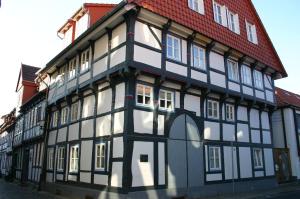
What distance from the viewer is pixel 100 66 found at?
1507 centimetres

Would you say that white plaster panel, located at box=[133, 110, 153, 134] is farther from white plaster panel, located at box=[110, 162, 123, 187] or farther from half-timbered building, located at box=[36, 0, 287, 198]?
white plaster panel, located at box=[110, 162, 123, 187]

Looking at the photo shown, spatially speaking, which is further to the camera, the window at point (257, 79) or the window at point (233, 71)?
the window at point (257, 79)

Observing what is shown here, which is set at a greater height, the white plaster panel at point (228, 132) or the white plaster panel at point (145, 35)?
the white plaster panel at point (145, 35)

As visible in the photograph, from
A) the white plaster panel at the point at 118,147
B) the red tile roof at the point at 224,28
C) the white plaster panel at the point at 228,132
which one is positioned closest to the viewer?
the white plaster panel at the point at 118,147

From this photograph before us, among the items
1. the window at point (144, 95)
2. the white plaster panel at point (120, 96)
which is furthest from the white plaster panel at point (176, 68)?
the white plaster panel at point (120, 96)

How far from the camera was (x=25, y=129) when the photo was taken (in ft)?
94.5

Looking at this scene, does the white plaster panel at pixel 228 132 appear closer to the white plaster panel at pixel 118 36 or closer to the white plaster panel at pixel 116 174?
the white plaster panel at pixel 116 174

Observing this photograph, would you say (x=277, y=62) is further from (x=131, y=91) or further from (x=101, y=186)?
(x=101, y=186)

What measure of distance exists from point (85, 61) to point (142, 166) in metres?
7.29

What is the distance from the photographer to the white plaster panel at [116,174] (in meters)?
12.3

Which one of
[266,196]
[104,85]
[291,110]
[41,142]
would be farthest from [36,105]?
[291,110]

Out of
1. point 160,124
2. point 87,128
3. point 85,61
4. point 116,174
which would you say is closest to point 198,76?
point 160,124

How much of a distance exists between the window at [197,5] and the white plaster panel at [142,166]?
830 centimetres

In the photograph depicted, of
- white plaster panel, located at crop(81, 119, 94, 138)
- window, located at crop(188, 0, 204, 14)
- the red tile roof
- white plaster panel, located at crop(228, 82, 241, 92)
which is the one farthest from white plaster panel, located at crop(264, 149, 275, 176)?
white plaster panel, located at crop(81, 119, 94, 138)
